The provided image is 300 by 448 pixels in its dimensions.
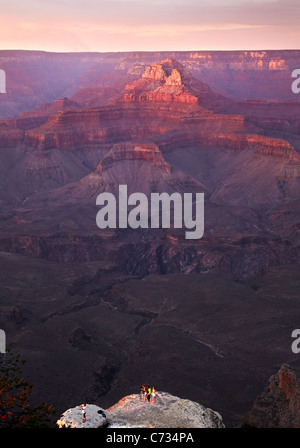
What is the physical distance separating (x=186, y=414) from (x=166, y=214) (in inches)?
3595

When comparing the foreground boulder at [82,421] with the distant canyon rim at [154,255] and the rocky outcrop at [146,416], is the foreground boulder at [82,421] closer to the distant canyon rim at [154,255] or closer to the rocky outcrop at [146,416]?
the rocky outcrop at [146,416]

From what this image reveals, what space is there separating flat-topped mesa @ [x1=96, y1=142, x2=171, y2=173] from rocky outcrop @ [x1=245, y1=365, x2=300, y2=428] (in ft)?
335

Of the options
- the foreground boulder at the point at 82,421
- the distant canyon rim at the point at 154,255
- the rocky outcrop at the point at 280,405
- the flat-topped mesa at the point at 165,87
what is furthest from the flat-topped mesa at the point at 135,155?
the foreground boulder at the point at 82,421

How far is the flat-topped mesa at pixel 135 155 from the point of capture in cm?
14112

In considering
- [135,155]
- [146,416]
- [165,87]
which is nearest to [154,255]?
[135,155]

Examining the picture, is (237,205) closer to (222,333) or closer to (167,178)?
(167,178)

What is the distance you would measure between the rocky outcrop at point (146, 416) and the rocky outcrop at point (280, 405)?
6.31m

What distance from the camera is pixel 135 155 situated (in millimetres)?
145250

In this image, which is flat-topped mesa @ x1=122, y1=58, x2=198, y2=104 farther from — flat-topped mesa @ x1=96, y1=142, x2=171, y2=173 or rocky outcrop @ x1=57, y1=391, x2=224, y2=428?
rocky outcrop @ x1=57, y1=391, x2=224, y2=428

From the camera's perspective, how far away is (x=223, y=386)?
5322 centimetres

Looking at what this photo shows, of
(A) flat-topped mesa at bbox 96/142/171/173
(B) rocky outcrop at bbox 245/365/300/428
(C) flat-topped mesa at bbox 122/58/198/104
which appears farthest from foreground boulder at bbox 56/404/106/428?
(C) flat-topped mesa at bbox 122/58/198/104

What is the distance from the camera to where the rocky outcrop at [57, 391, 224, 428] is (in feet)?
106

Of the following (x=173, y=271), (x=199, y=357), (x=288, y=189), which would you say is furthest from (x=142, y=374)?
(x=288, y=189)
